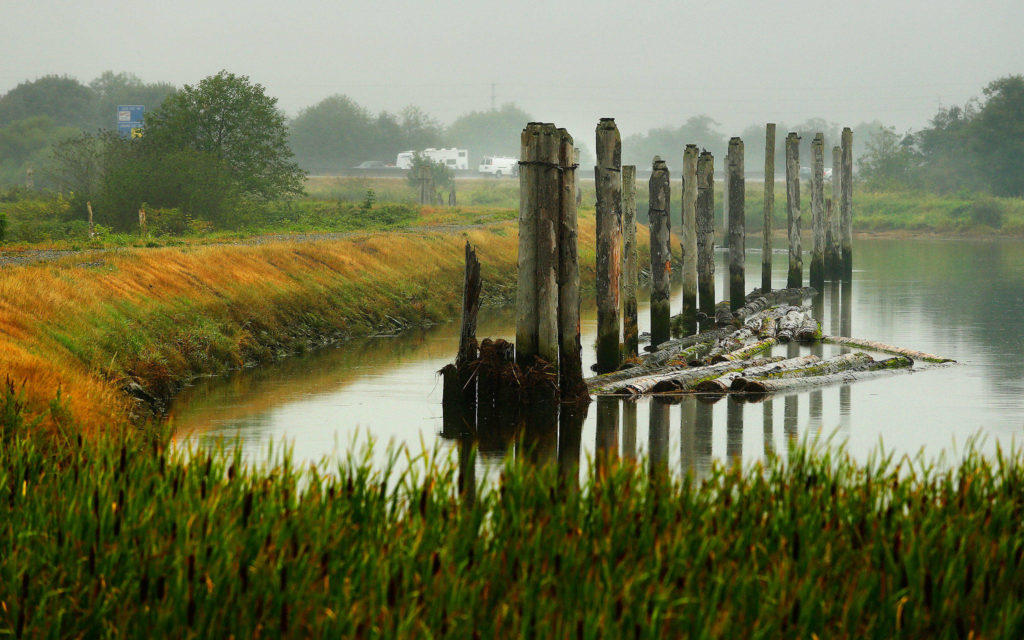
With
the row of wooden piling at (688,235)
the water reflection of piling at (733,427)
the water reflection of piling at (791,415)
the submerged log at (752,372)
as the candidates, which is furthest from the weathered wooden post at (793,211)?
the water reflection of piling at (733,427)

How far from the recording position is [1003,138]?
9025 cm

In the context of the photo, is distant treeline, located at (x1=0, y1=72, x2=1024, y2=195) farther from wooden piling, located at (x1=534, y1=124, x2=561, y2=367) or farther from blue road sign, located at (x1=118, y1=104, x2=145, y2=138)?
wooden piling, located at (x1=534, y1=124, x2=561, y2=367)

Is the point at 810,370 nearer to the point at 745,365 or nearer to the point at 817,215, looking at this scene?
the point at 745,365

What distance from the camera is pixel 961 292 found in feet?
133

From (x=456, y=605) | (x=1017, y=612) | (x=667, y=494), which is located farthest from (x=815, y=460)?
(x=456, y=605)

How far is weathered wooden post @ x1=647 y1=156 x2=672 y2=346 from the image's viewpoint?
2478cm

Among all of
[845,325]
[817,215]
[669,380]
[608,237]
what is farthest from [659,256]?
[817,215]

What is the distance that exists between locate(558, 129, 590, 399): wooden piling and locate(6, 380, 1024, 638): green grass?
8.43 metres

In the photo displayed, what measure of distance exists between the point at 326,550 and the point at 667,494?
85.7 inches

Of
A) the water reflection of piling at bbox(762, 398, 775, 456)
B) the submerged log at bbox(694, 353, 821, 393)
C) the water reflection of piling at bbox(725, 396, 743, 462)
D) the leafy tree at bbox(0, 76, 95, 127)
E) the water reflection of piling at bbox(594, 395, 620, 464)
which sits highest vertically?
the leafy tree at bbox(0, 76, 95, 127)

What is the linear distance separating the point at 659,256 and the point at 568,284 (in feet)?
→ 26.9

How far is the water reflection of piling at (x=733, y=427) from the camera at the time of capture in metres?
15.4

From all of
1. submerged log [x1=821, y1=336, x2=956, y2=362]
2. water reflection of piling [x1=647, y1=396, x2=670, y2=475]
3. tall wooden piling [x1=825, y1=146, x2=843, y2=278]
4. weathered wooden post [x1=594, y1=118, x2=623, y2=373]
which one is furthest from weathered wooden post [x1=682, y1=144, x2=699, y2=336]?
tall wooden piling [x1=825, y1=146, x2=843, y2=278]

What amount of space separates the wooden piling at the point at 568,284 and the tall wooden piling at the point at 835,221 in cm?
2665
